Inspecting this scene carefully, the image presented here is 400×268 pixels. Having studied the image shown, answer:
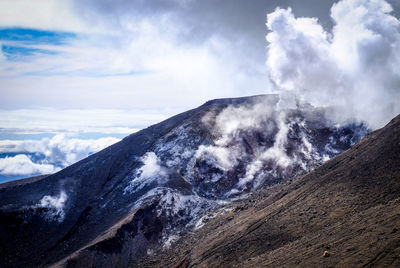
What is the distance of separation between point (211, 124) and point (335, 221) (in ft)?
152

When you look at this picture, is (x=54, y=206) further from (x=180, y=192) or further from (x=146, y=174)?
(x=180, y=192)

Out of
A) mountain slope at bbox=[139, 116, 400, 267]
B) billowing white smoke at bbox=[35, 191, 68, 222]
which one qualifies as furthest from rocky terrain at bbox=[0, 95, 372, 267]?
mountain slope at bbox=[139, 116, 400, 267]

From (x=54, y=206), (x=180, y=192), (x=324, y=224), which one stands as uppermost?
(x=54, y=206)

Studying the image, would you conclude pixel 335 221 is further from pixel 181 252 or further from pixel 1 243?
pixel 1 243

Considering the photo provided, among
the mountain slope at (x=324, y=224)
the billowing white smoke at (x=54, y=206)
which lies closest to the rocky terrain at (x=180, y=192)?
the billowing white smoke at (x=54, y=206)

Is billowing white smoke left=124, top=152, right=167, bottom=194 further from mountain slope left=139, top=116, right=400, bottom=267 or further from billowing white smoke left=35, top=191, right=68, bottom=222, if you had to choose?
mountain slope left=139, top=116, right=400, bottom=267

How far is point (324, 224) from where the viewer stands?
82.9 feet

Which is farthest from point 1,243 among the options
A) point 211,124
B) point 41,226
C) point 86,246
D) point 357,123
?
point 357,123

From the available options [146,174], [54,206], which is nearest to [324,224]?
[146,174]

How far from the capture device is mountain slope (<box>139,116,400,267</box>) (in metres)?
19.0

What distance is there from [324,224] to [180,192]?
103ft

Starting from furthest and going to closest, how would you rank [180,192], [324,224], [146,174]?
[146,174], [180,192], [324,224]

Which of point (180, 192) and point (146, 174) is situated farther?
point (146, 174)

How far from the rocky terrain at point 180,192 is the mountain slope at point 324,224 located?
297 mm
